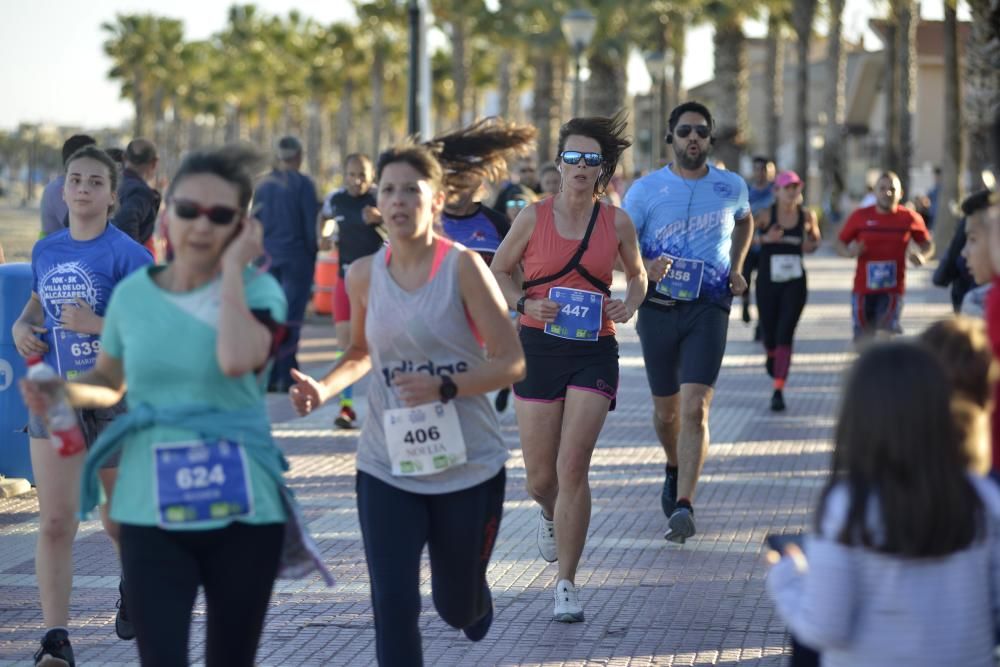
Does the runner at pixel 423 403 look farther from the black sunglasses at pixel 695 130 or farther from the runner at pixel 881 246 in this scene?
the runner at pixel 881 246

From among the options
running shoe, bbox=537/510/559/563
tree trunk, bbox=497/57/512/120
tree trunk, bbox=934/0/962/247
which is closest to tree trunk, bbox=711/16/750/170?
tree trunk, bbox=497/57/512/120

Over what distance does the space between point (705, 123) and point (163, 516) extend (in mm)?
4999

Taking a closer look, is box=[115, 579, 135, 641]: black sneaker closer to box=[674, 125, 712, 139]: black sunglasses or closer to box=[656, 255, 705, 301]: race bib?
box=[656, 255, 705, 301]: race bib

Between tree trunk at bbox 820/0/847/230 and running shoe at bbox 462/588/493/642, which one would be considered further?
tree trunk at bbox 820/0/847/230

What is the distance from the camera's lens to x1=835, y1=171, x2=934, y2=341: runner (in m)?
13.0

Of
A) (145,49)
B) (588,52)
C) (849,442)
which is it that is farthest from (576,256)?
(145,49)

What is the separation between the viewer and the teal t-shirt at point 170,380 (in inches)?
161

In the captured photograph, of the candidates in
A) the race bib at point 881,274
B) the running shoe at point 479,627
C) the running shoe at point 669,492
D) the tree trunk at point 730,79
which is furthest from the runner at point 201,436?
the tree trunk at point 730,79

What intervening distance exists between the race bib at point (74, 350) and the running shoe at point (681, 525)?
3255 millimetres

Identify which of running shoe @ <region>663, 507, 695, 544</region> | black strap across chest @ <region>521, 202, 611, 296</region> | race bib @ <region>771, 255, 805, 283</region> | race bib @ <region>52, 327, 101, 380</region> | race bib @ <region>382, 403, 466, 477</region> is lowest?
running shoe @ <region>663, 507, 695, 544</region>

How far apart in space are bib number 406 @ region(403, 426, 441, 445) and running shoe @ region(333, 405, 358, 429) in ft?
24.0

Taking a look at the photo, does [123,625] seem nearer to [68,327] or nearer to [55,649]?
[55,649]

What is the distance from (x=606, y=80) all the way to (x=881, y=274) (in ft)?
103

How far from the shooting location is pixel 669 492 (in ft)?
28.5
